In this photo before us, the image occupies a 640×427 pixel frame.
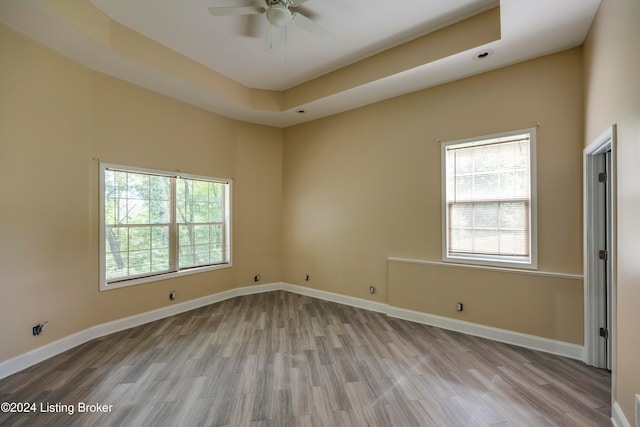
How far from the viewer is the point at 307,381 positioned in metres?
2.30

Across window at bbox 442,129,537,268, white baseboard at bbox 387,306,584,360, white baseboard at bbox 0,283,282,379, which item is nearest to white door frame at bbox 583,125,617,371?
white baseboard at bbox 387,306,584,360

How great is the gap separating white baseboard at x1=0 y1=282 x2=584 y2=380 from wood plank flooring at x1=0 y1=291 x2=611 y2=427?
107 mm

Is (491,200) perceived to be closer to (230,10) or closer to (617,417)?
(617,417)

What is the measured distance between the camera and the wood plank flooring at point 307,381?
1890mm

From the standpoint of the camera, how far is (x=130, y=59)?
9.51 feet

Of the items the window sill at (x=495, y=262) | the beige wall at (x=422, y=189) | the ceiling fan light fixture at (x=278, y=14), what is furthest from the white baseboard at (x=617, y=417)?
the ceiling fan light fixture at (x=278, y=14)

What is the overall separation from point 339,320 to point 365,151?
253 cm

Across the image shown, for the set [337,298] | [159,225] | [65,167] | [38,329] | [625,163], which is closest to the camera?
[625,163]

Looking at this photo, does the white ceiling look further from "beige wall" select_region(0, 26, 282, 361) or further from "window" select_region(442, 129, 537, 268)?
"window" select_region(442, 129, 537, 268)

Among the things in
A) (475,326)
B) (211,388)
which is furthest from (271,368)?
(475,326)

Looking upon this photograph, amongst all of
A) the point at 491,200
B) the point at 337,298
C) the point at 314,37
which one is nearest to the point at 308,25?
the point at 314,37

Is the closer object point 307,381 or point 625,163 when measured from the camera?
point 625,163

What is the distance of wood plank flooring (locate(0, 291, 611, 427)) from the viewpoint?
189 centimetres

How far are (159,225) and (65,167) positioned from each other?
4.01 feet
